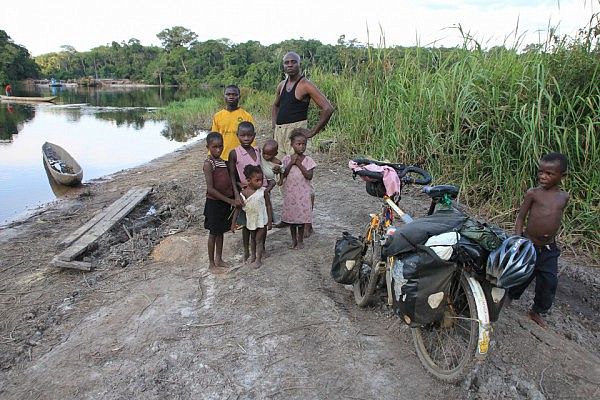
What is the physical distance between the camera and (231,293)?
3.36 meters

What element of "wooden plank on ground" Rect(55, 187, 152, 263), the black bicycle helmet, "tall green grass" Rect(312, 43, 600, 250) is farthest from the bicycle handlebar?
"wooden plank on ground" Rect(55, 187, 152, 263)

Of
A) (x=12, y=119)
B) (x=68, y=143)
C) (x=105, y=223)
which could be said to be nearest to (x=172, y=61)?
(x=12, y=119)

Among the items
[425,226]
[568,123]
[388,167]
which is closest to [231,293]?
[388,167]

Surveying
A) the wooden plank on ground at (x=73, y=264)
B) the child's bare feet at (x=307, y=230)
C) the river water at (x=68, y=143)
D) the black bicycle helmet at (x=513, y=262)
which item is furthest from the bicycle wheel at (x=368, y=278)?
the river water at (x=68, y=143)

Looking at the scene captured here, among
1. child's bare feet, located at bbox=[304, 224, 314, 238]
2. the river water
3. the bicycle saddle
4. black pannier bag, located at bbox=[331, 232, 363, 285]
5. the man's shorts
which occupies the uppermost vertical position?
the man's shorts

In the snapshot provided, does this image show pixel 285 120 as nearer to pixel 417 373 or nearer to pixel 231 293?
pixel 231 293

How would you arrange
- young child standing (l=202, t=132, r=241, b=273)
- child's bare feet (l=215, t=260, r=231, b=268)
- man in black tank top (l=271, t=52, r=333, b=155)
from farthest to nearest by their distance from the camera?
1. man in black tank top (l=271, t=52, r=333, b=155)
2. child's bare feet (l=215, t=260, r=231, b=268)
3. young child standing (l=202, t=132, r=241, b=273)

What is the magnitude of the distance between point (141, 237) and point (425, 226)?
165 inches

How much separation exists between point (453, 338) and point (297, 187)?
2.03 m

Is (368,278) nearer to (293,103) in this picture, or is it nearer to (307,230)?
(307,230)

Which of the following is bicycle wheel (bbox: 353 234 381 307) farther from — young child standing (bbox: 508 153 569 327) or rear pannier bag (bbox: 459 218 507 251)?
young child standing (bbox: 508 153 569 327)

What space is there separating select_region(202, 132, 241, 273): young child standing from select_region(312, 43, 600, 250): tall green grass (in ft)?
9.32

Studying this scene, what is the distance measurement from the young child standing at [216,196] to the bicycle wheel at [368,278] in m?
1.20

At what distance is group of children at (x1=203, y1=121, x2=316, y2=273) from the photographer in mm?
3596
